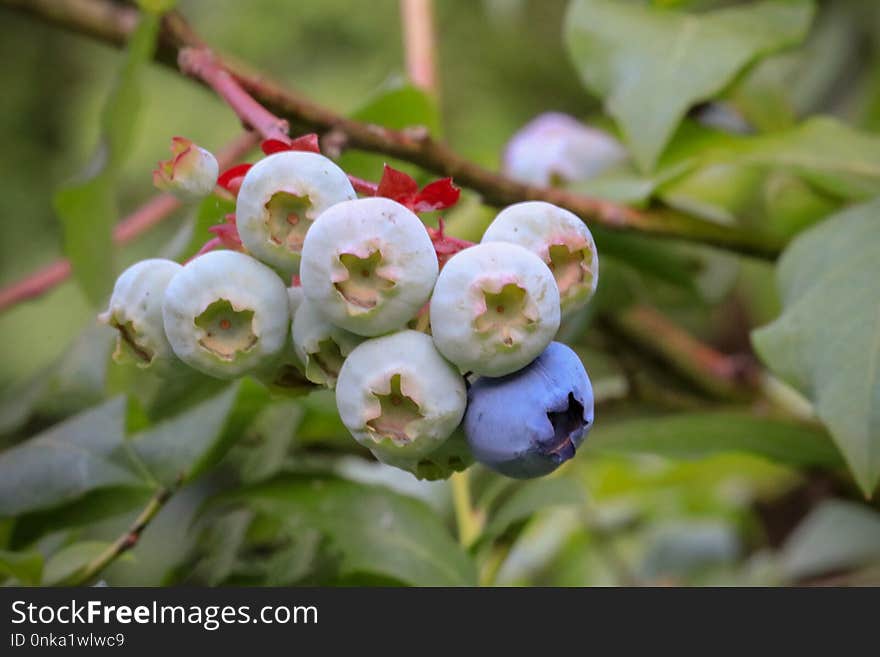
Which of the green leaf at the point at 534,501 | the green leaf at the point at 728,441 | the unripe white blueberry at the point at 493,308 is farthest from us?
the green leaf at the point at 728,441

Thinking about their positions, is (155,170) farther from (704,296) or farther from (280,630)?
(704,296)

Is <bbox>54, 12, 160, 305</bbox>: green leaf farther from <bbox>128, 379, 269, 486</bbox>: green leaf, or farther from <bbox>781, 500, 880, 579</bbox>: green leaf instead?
<bbox>781, 500, 880, 579</bbox>: green leaf

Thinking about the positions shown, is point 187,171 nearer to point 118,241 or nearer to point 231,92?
point 231,92

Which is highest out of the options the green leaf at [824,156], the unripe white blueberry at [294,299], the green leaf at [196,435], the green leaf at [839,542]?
the unripe white blueberry at [294,299]

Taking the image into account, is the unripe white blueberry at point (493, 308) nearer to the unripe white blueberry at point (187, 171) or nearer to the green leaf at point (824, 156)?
the unripe white blueberry at point (187, 171)

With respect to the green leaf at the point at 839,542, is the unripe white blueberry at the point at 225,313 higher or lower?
higher

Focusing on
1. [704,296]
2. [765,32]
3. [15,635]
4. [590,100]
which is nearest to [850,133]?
[765,32]

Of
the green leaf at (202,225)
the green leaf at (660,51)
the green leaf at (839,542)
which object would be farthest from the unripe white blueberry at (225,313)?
the green leaf at (839,542)

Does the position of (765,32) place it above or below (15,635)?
above
